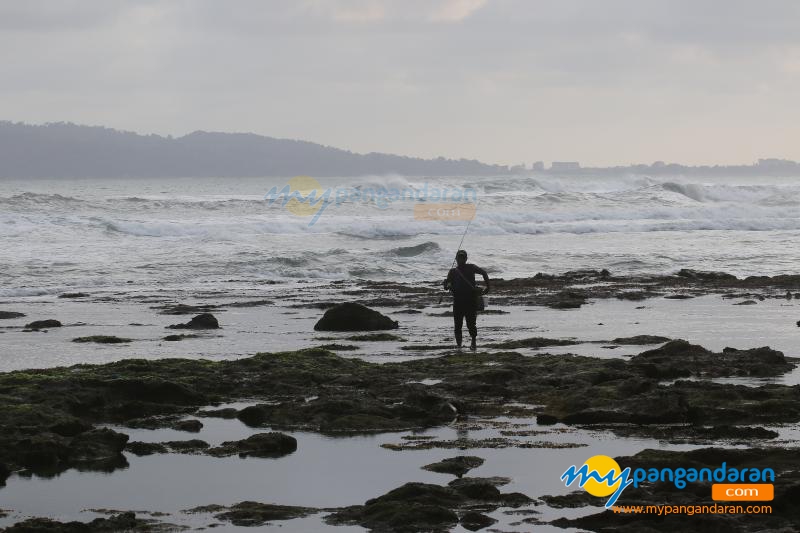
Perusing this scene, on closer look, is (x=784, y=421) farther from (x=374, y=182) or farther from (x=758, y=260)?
(x=374, y=182)

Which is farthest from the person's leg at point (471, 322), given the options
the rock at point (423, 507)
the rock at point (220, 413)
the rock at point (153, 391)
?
the rock at point (423, 507)

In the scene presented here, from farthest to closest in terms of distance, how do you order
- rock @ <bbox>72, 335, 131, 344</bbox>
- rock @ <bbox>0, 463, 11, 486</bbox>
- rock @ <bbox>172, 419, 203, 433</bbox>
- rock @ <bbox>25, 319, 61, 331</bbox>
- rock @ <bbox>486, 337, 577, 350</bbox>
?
rock @ <bbox>25, 319, 61, 331</bbox>
rock @ <bbox>72, 335, 131, 344</bbox>
rock @ <bbox>486, 337, 577, 350</bbox>
rock @ <bbox>172, 419, 203, 433</bbox>
rock @ <bbox>0, 463, 11, 486</bbox>

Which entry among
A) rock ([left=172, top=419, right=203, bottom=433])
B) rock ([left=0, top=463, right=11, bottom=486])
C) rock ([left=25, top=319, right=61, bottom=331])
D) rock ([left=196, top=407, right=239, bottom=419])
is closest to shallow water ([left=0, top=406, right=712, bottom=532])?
rock ([left=0, top=463, right=11, bottom=486])

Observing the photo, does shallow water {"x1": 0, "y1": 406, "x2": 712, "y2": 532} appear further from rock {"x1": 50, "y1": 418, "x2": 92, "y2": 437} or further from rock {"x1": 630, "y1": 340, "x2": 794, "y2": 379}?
rock {"x1": 630, "y1": 340, "x2": 794, "y2": 379}

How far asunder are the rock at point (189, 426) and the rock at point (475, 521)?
3.73 meters

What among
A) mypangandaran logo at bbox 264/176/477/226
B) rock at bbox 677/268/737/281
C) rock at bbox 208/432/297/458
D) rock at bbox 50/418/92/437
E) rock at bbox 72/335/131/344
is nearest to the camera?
rock at bbox 208/432/297/458

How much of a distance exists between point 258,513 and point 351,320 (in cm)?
1156

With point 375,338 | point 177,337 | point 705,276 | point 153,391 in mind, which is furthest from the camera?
point 705,276

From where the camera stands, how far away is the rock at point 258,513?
23.5 ft

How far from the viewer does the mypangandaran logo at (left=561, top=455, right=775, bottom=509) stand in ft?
24.6

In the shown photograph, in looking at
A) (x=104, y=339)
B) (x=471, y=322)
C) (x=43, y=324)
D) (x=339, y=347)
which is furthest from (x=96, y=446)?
(x=43, y=324)

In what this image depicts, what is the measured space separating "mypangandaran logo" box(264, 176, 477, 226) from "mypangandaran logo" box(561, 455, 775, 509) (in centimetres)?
4908

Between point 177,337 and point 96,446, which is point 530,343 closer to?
point 177,337

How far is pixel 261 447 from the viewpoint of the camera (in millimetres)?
9164
